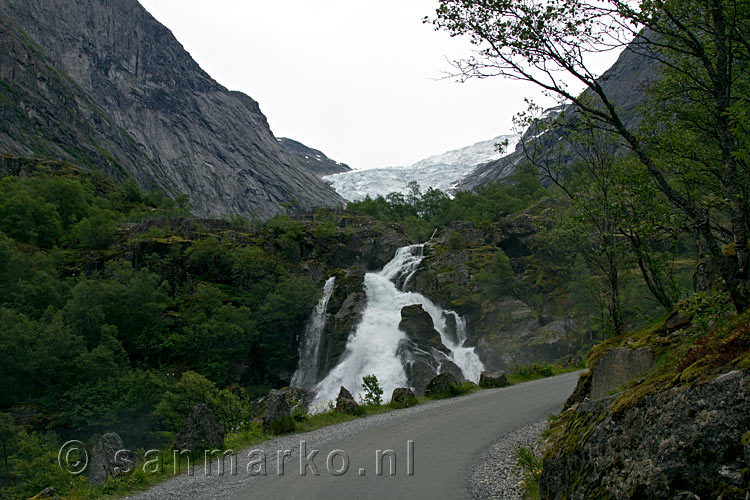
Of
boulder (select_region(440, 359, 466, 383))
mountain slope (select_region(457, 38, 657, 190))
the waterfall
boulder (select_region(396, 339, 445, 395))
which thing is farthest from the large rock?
mountain slope (select_region(457, 38, 657, 190))

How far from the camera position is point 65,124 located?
11756 cm

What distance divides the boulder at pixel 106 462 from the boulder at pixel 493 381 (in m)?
13.8

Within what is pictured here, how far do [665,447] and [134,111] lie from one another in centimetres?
17470

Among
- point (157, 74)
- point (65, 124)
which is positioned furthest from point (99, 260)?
point (157, 74)

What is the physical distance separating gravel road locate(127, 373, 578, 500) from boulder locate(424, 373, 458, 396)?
3.48 metres

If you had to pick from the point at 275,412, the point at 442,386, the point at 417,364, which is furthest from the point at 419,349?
the point at 275,412

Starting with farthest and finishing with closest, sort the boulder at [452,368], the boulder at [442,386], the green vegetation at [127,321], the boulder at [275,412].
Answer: the boulder at [452,368], the green vegetation at [127,321], the boulder at [442,386], the boulder at [275,412]

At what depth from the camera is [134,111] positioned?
153 m

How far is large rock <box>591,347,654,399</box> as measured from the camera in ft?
27.2

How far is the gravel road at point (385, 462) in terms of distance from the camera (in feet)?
25.9

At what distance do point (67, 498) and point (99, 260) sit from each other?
55915 millimetres

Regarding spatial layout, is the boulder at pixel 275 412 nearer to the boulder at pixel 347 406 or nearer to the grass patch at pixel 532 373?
the boulder at pixel 347 406

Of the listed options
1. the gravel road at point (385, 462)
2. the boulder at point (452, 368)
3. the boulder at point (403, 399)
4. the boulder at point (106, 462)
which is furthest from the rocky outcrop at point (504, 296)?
the boulder at point (106, 462)

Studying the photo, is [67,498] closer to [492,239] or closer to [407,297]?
[407,297]
